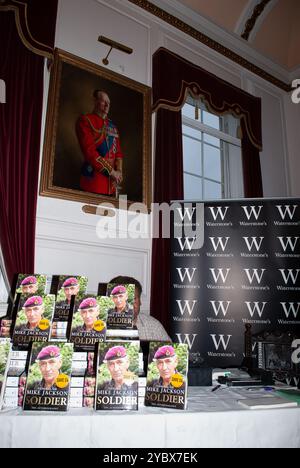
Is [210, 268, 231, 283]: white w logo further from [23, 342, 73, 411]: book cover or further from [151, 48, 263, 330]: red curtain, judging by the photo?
[23, 342, 73, 411]: book cover

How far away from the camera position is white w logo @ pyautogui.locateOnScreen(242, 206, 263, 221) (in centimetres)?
370

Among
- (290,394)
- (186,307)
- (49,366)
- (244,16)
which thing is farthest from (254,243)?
(244,16)

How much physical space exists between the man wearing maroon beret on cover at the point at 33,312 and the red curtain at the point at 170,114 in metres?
2.12

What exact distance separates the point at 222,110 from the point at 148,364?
3881 mm

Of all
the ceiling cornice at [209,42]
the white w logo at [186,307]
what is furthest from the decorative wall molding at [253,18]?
the white w logo at [186,307]

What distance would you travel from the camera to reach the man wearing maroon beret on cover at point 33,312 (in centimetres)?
150

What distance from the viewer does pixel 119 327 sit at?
162 centimetres

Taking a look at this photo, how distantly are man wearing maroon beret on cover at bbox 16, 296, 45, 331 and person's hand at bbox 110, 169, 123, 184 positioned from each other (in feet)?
7.44

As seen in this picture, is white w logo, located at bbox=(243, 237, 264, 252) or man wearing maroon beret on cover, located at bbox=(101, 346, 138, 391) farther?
white w logo, located at bbox=(243, 237, 264, 252)

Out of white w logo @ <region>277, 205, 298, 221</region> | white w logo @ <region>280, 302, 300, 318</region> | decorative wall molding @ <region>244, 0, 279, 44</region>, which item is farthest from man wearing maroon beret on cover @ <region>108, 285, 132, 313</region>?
decorative wall molding @ <region>244, 0, 279, 44</region>

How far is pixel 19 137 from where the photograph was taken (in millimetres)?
3014

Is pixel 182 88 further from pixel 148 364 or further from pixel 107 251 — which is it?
pixel 148 364
